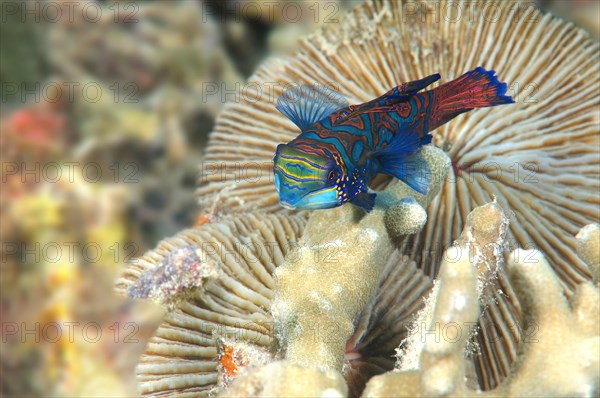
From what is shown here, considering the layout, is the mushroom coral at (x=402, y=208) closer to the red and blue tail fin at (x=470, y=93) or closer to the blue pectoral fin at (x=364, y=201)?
the blue pectoral fin at (x=364, y=201)

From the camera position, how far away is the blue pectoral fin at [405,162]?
2295 millimetres

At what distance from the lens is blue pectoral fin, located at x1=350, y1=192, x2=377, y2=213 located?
220 centimetres

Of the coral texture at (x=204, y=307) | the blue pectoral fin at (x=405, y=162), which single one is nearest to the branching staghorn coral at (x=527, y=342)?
the blue pectoral fin at (x=405, y=162)

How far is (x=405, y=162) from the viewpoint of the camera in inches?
92.1

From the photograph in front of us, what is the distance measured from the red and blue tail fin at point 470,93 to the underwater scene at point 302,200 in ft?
0.04

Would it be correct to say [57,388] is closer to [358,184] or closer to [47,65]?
[358,184]

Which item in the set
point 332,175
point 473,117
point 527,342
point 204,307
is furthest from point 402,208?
point 473,117

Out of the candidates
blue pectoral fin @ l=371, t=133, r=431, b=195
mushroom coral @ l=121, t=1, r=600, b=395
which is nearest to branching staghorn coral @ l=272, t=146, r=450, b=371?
mushroom coral @ l=121, t=1, r=600, b=395

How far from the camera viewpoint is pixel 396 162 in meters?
2.32

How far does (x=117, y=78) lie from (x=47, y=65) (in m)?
0.52

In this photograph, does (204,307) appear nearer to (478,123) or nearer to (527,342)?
(527,342)

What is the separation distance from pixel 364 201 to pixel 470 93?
0.85 metres

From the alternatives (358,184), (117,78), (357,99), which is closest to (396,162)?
(358,184)

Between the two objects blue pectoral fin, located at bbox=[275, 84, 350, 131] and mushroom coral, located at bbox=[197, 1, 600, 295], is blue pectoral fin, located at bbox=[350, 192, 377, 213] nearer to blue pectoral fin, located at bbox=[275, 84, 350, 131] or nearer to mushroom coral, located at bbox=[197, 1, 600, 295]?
blue pectoral fin, located at bbox=[275, 84, 350, 131]
